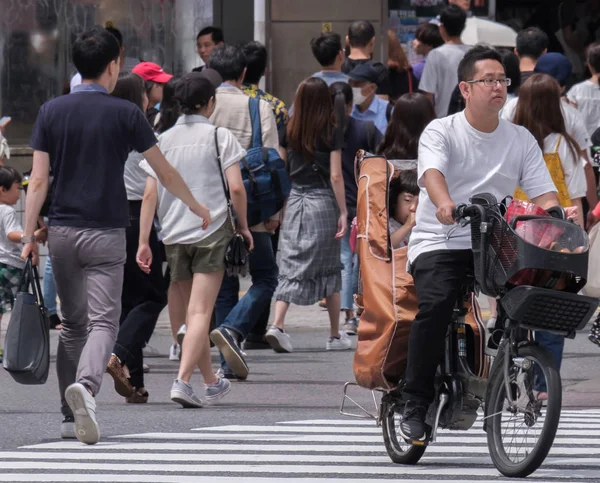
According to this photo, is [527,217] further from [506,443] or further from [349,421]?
[349,421]

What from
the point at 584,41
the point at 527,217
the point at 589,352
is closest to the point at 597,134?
the point at 589,352

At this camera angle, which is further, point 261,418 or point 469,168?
point 261,418

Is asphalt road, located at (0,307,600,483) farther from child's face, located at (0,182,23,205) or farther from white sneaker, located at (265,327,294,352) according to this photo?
child's face, located at (0,182,23,205)

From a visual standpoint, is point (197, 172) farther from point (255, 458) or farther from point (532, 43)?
point (532, 43)

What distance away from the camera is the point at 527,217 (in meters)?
6.39

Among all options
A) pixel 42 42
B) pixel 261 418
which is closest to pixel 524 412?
pixel 261 418

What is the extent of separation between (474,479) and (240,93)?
16.0ft

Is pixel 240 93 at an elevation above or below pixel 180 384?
above

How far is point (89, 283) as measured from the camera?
26.3 ft

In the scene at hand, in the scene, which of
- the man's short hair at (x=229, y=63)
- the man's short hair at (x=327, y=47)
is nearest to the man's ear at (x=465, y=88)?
the man's short hair at (x=229, y=63)

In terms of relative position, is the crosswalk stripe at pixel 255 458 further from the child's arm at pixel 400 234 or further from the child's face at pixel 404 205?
the child's face at pixel 404 205

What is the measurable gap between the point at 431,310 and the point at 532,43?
5.87 m

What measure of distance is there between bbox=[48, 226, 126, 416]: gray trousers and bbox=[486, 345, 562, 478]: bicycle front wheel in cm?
215

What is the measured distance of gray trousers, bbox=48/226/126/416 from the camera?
7.97 meters
